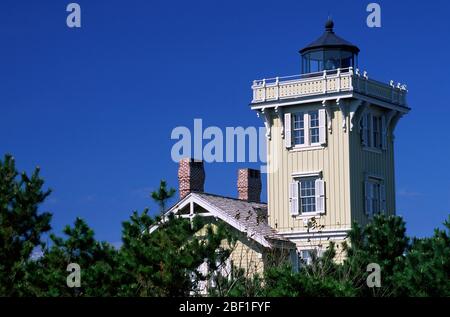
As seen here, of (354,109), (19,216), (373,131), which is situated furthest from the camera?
(373,131)

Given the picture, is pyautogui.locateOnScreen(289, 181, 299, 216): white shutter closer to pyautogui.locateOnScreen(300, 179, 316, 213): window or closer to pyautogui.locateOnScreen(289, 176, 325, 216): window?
pyautogui.locateOnScreen(289, 176, 325, 216): window

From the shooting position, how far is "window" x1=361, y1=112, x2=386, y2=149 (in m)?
48.9

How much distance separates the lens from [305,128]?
159ft

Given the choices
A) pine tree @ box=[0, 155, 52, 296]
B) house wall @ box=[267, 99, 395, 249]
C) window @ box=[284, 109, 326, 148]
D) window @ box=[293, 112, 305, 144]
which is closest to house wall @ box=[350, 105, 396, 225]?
house wall @ box=[267, 99, 395, 249]

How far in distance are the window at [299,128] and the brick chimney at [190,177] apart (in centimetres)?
449

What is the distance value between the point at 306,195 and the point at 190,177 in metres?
4.99

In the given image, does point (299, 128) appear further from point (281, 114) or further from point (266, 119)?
point (266, 119)

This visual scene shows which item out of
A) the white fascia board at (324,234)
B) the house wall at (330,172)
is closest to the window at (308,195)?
the house wall at (330,172)

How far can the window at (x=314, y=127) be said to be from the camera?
4831 centimetres

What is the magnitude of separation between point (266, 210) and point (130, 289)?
734 inches

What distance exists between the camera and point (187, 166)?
166 feet

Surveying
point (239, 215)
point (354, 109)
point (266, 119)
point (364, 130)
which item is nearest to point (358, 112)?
point (354, 109)

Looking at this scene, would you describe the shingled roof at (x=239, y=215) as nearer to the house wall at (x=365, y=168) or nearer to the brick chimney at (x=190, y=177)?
the brick chimney at (x=190, y=177)

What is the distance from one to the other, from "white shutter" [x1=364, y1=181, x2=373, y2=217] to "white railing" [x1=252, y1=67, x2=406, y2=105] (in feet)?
11.7
